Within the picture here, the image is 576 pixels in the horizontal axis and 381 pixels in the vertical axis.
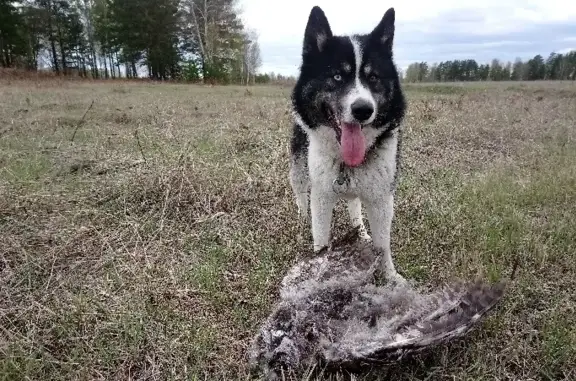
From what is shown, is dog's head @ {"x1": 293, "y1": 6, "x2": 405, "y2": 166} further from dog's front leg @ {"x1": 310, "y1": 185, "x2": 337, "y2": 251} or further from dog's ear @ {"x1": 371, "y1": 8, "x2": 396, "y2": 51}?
dog's front leg @ {"x1": 310, "y1": 185, "x2": 337, "y2": 251}

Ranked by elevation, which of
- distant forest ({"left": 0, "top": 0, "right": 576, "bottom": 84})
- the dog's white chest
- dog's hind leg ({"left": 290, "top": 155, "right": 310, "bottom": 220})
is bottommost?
dog's hind leg ({"left": 290, "top": 155, "right": 310, "bottom": 220})

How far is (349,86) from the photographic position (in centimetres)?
247

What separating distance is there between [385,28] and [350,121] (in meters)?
0.72

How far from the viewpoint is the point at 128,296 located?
2.34 m

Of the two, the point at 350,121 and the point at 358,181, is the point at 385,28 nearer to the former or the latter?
the point at 350,121

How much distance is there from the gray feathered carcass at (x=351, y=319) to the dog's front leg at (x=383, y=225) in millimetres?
390

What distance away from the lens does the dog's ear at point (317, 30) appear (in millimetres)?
2613

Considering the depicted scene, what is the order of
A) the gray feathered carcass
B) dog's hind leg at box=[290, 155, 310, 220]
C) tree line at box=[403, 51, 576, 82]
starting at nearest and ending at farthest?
the gray feathered carcass
dog's hind leg at box=[290, 155, 310, 220]
tree line at box=[403, 51, 576, 82]

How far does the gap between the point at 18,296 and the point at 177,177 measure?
156cm

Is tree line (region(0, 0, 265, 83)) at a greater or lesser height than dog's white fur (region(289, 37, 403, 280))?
greater

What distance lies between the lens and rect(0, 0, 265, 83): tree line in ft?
100

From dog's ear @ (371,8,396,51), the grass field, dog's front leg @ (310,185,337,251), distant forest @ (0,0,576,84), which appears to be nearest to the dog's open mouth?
dog's front leg @ (310,185,337,251)

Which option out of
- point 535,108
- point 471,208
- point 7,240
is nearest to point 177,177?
point 7,240

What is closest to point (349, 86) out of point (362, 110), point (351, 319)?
point (362, 110)
